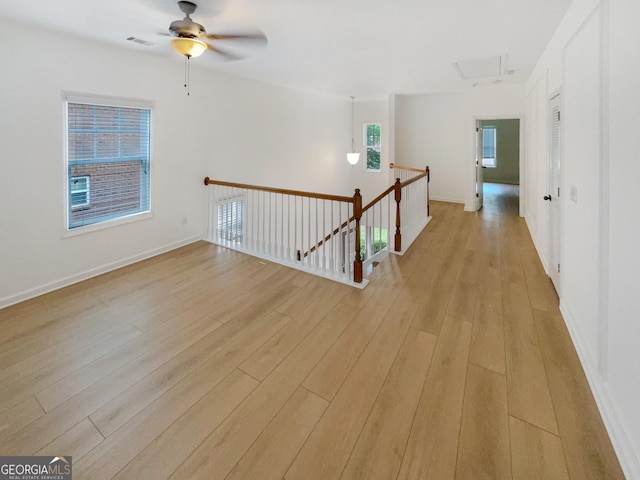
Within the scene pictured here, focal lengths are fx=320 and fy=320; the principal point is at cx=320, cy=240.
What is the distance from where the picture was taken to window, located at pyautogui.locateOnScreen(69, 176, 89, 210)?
3580mm

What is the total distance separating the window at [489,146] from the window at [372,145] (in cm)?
547

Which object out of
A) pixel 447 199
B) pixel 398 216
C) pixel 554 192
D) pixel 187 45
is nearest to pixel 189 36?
pixel 187 45

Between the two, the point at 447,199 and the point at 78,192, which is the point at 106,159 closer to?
the point at 78,192

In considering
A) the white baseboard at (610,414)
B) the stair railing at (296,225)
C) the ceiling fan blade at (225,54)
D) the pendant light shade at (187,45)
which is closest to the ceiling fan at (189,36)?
the pendant light shade at (187,45)

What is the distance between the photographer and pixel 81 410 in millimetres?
1895

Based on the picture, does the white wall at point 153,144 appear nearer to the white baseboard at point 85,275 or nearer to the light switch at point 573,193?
the white baseboard at point 85,275

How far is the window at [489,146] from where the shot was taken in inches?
462

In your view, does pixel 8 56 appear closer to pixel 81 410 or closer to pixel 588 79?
pixel 81 410

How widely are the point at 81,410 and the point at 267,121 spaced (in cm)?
521

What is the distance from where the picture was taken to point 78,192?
3.64 m

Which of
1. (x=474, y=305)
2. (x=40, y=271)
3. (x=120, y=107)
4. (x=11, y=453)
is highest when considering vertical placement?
(x=120, y=107)

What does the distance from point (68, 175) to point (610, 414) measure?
194 inches

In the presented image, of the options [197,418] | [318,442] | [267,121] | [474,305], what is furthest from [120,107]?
[474,305]

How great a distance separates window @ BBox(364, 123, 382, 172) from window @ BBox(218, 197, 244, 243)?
451 cm
